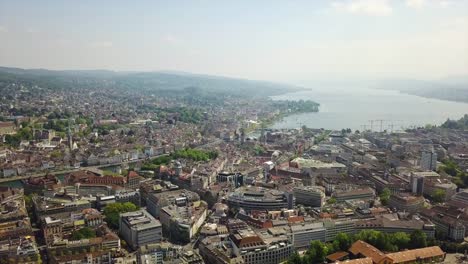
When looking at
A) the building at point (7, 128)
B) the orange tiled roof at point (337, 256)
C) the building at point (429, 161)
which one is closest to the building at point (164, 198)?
the orange tiled roof at point (337, 256)

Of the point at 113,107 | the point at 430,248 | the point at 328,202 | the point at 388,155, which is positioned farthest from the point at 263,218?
the point at 113,107

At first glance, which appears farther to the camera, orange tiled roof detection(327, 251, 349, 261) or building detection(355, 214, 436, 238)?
building detection(355, 214, 436, 238)

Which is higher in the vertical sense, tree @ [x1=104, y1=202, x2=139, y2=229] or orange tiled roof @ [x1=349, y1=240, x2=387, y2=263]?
orange tiled roof @ [x1=349, y1=240, x2=387, y2=263]

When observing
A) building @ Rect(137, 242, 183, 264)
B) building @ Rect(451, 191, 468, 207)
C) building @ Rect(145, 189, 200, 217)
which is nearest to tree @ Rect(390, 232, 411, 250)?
building @ Rect(451, 191, 468, 207)

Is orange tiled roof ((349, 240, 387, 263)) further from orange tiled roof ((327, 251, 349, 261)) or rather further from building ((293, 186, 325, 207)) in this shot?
building ((293, 186, 325, 207))

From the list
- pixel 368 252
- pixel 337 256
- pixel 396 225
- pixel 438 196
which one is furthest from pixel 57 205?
pixel 438 196

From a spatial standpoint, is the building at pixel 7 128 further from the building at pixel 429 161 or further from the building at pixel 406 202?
the building at pixel 429 161

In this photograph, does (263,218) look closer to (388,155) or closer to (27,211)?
(27,211)
